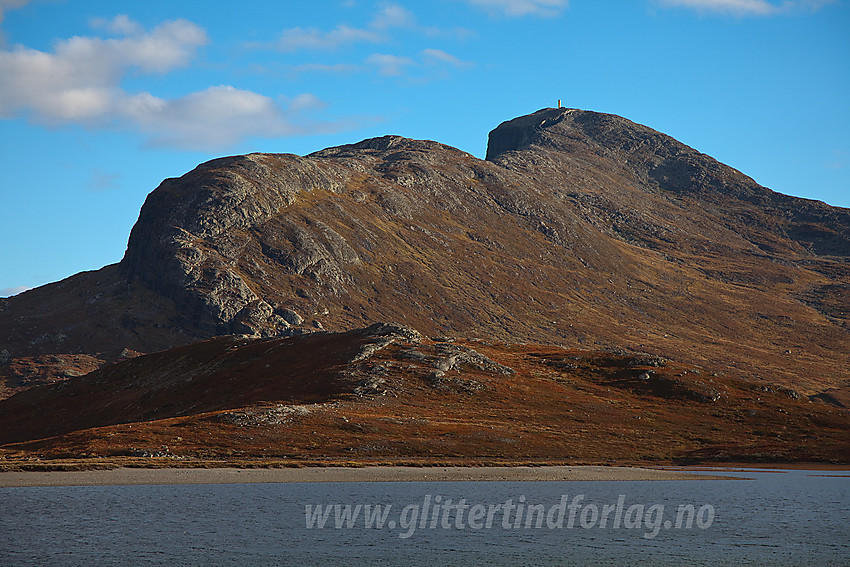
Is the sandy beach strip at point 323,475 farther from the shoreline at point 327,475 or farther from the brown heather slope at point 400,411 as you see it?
the brown heather slope at point 400,411

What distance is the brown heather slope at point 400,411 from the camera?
10369 cm

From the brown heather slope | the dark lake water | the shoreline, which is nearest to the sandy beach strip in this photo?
the shoreline

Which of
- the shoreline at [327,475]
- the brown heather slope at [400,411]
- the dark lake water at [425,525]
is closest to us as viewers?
the dark lake water at [425,525]

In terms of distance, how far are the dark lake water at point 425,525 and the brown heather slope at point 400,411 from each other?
79.2 feet

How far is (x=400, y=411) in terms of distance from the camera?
402ft

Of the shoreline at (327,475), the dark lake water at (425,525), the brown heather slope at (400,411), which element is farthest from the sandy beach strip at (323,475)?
the brown heather slope at (400,411)

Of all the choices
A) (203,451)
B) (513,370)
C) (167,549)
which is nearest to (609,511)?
(167,549)

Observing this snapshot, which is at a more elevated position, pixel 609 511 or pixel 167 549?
pixel 167 549

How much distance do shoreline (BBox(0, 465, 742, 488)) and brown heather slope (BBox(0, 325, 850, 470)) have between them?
4.98 m

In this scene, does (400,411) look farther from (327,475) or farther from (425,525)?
(425,525)

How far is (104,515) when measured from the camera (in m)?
58.9

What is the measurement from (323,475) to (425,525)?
3141 centimetres

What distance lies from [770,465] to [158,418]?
97.5m

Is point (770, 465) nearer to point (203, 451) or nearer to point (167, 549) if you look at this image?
point (203, 451)
